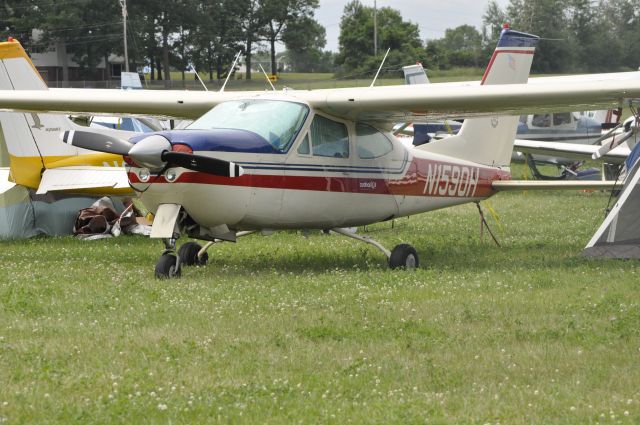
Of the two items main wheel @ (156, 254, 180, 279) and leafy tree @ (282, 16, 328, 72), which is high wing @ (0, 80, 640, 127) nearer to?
main wheel @ (156, 254, 180, 279)

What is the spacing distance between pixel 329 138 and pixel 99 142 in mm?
2940

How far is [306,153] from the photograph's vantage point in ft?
38.3

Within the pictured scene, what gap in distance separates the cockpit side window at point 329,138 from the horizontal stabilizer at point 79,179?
4368 millimetres

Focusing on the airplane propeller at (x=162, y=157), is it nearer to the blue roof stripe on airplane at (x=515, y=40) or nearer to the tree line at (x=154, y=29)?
the blue roof stripe on airplane at (x=515, y=40)

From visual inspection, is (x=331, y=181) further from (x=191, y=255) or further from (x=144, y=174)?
(x=144, y=174)

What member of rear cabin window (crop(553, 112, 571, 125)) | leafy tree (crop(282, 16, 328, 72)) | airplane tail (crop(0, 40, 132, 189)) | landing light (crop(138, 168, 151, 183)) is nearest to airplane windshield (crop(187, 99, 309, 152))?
landing light (crop(138, 168, 151, 183))

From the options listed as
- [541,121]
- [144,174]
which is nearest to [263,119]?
[144,174]

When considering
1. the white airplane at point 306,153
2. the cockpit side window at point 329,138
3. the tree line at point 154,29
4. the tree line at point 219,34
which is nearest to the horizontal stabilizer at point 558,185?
the white airplane at point 306,153

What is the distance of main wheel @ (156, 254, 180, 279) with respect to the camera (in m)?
10.9

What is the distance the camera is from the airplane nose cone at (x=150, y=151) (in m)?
9.97

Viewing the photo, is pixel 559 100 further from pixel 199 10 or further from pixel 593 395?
pixel 199 10

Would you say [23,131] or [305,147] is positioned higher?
[305,147]

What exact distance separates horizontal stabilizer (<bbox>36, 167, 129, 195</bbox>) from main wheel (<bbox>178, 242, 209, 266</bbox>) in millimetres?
2977


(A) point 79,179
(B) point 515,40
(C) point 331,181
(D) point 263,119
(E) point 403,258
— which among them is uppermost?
(B) point 515,40
